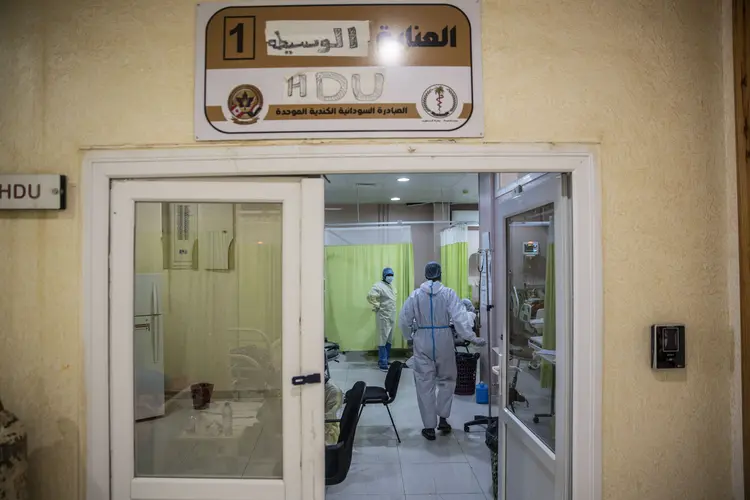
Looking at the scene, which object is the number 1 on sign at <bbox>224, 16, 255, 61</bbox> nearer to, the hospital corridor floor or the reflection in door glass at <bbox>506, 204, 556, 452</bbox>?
the reflection in door glass at <bbox>506, 204, 556, 452</bbox>

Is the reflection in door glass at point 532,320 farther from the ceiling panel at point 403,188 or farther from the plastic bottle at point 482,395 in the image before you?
the ceiling panel at point 403,188

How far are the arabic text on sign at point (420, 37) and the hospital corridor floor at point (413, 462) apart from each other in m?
2.54

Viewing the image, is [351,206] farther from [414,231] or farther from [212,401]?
[212,401]

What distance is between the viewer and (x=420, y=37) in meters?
1.32

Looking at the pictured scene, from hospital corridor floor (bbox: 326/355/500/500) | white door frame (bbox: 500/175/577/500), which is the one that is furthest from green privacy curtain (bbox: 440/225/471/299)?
white door frame (bbox: 500/175/577/500)

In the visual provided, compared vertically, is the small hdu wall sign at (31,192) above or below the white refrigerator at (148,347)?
above

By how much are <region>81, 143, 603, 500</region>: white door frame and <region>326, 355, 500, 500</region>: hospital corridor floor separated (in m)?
1.51

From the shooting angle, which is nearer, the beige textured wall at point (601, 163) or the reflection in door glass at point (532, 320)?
the beige textured wall at point (601, 163)

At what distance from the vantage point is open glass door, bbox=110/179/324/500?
1337mm

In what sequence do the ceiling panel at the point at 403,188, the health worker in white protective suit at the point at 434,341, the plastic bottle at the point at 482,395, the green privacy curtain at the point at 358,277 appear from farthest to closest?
the green privacy curtain at the point at 358,277
the ceiling panel at the point at 403,188
the plastic bottle at the point at 482,395
the health worker in white protective suit at the point at 434,341

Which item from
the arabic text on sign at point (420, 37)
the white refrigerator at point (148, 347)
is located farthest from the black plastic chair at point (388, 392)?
the arabic text on sign at point (420, 37)

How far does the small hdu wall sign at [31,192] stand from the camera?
1291 millimetres

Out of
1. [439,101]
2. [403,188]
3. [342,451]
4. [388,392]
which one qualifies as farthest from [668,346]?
[403,188]

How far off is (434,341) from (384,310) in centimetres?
212
